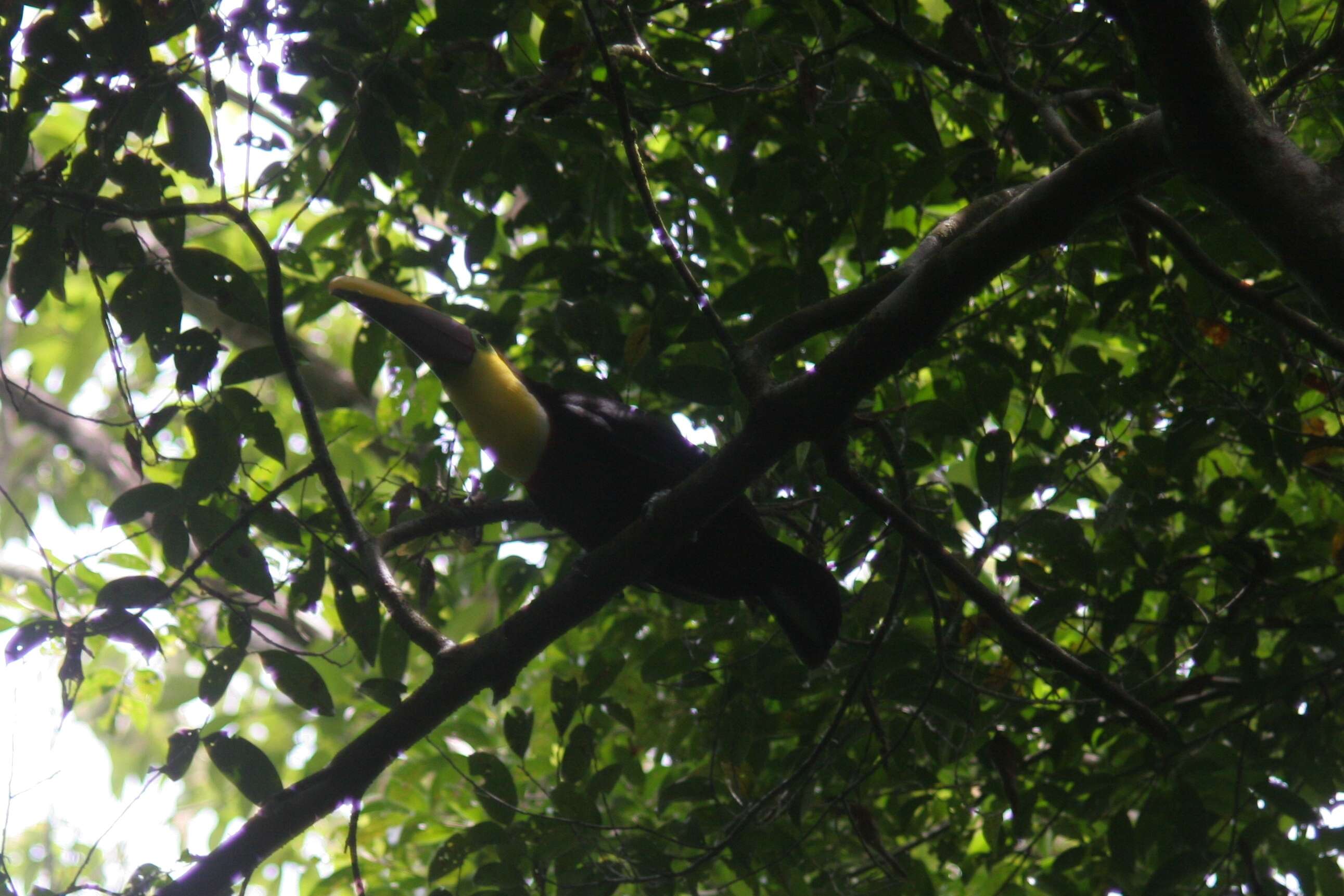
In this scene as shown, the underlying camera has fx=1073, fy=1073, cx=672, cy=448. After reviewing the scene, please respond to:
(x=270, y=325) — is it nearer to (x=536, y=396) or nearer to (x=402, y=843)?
(x=536, y=396)

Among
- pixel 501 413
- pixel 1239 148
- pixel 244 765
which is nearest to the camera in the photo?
pixel 1239 148

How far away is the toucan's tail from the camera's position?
335 cm

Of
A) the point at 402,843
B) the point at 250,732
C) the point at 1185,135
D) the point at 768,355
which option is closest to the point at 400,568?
the point at 402,843

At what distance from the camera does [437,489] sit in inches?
135

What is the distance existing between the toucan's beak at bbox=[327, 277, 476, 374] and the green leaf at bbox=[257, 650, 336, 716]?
1.24 m

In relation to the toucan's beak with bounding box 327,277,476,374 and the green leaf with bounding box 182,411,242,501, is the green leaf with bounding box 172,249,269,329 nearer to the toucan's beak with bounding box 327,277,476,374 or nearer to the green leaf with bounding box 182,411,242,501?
the green leaf with bounding box 182,411,242,501

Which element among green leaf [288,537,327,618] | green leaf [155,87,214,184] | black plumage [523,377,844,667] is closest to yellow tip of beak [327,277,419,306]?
black plumage [523,377,844,667]

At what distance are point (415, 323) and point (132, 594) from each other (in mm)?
1351

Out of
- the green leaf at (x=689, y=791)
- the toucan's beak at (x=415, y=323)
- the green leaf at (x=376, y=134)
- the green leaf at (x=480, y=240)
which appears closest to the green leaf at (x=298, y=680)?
the green leaf at (x=689, y=791)

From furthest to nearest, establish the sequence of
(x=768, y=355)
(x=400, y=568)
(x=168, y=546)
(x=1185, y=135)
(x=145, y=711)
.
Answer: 1. (x=145, y=711)
2. (x=400, y=568)
3. (x=168, y=546)
4. (x=768, y=355)
5. (x=1185, y=135)

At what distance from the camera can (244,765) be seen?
267cm

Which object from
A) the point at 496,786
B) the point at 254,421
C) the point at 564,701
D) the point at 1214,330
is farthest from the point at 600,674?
the point at 1214,330

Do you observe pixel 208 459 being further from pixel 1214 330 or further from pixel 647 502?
pixel 1214 330

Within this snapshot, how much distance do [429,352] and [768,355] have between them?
154 centimetres
